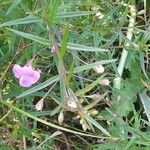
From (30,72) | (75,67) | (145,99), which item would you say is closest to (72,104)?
(30,72)

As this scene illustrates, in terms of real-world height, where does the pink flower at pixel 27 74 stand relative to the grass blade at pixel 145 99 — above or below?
above

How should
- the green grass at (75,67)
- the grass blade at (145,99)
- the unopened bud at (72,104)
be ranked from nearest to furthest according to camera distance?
1. the unopened bud at (72,104)
2. the green grass at (75,67)
3. the grass blade at (145,99)

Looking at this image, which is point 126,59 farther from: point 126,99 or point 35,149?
point 35,149

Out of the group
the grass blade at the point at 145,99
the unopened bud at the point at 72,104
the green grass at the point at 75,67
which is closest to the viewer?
the unopened bud at the point at 72,104

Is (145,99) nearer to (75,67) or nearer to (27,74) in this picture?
(75,67)

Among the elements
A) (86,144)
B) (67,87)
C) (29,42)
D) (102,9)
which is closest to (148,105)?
(86,144)

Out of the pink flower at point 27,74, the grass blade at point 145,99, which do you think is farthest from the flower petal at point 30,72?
the grass blade at point 145,99

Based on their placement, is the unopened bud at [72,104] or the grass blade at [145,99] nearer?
the unopened bud at [72,104]

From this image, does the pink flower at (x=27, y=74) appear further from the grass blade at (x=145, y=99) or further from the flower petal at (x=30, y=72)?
the grass blade at (x=145, y=99)
